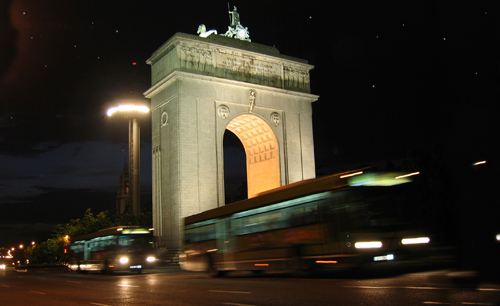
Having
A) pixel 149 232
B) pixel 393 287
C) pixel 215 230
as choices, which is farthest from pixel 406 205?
pixel 149 232

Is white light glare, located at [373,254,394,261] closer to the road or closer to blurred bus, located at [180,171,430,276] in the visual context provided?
blurred bus, located at [180,171,430,276]

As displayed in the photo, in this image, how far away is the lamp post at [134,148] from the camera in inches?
2869

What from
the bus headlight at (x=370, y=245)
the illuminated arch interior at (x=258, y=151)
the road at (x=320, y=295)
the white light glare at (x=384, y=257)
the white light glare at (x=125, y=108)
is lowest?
the road at (x=320, y=295)

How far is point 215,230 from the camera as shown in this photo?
19.0 m

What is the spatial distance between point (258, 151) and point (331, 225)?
87.3ft

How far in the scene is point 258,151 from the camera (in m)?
40.1

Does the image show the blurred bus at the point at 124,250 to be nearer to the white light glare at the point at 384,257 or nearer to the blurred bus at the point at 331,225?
the blurred bus at the point at 331,225

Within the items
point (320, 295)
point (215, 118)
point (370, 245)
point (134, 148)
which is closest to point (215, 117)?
point (215, 118)

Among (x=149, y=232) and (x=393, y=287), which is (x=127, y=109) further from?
(x=393, y=287)

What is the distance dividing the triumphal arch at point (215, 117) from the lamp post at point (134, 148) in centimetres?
3635

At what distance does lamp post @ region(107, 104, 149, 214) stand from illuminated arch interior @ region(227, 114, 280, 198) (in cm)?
3557

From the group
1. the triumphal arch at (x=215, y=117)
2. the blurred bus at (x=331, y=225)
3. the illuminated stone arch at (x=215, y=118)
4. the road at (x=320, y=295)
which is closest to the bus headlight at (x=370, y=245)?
the blurred bus at (x=331, y=225)

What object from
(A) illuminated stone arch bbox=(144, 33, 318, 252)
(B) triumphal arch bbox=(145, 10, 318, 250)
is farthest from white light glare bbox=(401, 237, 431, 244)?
(B) triumphal arch bbox=(145, 10, 318, 250)

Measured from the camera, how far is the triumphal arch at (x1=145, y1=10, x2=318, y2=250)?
34.0m
